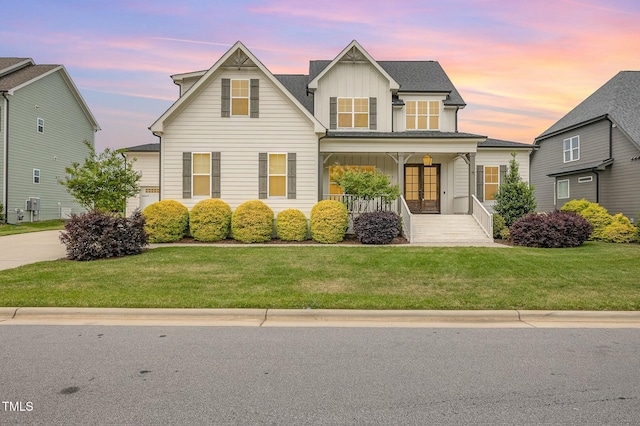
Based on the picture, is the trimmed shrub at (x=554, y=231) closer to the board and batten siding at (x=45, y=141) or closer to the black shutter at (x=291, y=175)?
the black shutter at (x=291, y=175)

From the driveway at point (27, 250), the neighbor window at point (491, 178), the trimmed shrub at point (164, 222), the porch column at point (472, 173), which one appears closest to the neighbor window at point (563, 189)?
the neighbor window at point (491, 178)

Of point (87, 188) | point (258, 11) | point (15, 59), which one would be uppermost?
point (15, 59)

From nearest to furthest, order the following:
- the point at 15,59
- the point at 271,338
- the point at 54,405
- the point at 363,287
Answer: the point at 54,405
the point at 271,338
the point at 363,287
the point at 15,59

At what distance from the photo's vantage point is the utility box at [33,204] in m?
26.6

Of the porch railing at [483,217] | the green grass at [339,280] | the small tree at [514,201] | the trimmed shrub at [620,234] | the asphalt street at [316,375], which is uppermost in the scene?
the small tree at [514,201]

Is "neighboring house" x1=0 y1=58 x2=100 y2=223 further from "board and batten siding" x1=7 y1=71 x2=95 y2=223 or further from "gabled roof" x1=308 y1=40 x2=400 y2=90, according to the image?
"gabled roof" x1=308 y1=40 x2=400 y2=90

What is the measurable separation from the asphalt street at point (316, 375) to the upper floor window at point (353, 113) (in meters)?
15.0

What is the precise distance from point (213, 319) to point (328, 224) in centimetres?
941

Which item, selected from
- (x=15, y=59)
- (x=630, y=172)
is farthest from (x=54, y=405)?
(x=15, y=59)

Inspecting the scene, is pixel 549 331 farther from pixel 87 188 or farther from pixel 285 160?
pixel 87 188

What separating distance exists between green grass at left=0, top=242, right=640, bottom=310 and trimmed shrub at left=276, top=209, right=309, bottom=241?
9.62ft

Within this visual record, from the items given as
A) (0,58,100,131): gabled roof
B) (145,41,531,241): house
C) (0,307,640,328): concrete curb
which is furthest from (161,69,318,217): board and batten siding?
(0,58,100,131): gabled roof

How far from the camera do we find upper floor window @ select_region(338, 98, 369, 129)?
20.1m

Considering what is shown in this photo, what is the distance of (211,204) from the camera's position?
53.7ft
